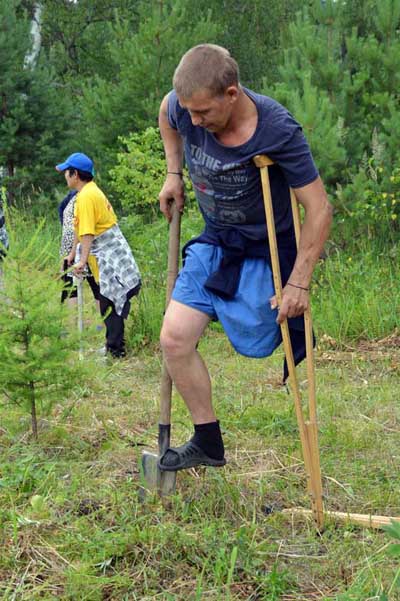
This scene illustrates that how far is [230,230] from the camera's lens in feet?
12.2

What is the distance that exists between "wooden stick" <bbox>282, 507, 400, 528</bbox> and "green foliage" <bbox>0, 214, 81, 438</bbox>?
1.31 meters

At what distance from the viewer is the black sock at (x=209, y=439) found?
3.69 m

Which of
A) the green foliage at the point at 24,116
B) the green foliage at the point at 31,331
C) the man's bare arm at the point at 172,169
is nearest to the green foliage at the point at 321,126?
the man's bare arm at the point at 172,169

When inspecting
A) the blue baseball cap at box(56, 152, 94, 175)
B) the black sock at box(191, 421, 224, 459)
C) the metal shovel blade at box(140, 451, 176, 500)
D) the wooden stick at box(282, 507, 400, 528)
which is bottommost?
the wooden stick at box(282, 507, 400, 528)

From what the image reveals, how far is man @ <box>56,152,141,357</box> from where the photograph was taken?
23.5ft

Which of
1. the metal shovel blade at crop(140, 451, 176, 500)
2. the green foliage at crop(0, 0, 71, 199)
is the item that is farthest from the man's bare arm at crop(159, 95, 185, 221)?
the green foliage at crop(0, 0, 71, 199)

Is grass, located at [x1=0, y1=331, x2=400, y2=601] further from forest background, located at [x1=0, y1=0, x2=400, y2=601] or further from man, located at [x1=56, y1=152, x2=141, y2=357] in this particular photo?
man, located at [x1=56, y1=152, x2=141, y2=357]

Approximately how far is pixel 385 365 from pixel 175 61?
908 cm

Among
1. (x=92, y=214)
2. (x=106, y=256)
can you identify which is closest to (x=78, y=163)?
(x=92, y=214)

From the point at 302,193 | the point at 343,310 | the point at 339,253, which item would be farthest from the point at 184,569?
the point at 339,253

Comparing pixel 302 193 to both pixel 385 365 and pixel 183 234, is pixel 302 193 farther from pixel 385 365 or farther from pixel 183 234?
pixel 183 234

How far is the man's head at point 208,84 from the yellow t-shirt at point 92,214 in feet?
12.5

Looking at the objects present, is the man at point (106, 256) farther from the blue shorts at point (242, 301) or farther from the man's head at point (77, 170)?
the blue shorts at point (242, 301)

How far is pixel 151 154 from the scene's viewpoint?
13.1 meters
